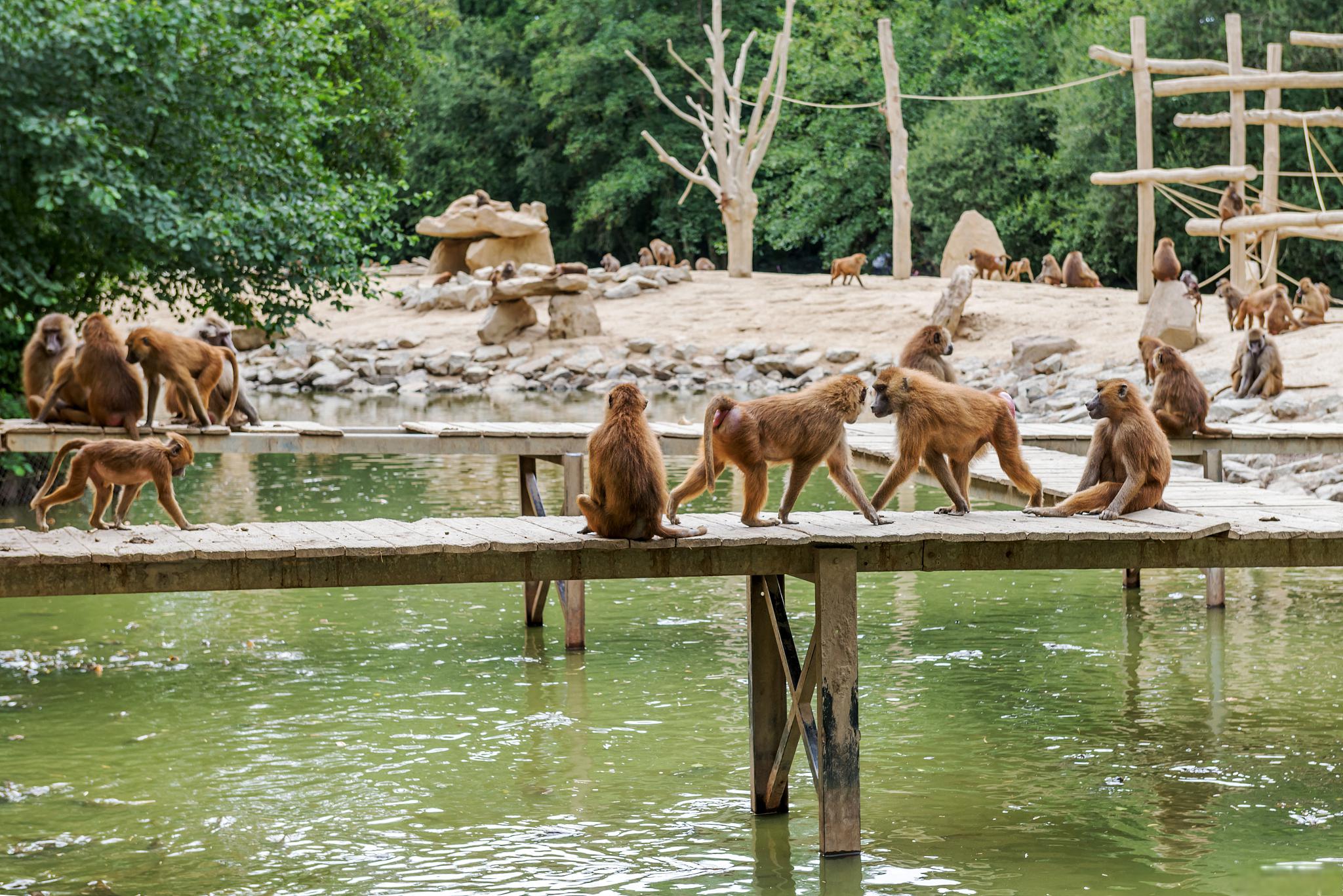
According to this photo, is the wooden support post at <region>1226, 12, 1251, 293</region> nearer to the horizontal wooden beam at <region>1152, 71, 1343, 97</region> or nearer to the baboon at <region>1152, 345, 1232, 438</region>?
the horizontal wooden beam at <region>1152, 71, 1343, 97</region>

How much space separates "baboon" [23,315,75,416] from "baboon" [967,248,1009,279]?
68.3ft

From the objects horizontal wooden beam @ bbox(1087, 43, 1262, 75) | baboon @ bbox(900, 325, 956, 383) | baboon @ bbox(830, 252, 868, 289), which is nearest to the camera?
baboon @ bbox(900, 325, 956, 383)

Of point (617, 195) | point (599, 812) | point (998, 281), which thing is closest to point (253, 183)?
point (599, 812)

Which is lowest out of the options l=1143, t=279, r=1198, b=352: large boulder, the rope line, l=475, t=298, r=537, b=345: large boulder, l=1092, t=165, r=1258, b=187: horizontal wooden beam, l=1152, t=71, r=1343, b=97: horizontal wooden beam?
l=1143, t=279, r=1198, b=352: large boulder

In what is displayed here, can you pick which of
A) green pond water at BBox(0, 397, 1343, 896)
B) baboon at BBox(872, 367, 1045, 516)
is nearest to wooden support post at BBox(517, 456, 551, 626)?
green pond water at BBox(0, 397, 1343, 896)

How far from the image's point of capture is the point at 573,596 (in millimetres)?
9375

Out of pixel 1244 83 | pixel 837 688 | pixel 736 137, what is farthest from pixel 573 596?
pixel 736 137

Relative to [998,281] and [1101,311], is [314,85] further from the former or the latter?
[998,281]

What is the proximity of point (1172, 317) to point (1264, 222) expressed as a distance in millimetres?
3783

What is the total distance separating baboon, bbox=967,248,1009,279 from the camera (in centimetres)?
2934

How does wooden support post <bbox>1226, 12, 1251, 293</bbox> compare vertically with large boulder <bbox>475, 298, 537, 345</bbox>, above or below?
above

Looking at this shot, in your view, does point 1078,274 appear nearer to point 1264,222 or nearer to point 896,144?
point 896,144

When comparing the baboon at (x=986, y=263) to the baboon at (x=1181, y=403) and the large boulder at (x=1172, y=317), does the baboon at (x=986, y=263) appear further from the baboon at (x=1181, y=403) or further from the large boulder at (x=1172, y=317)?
the baboon at (x=1181, y=403)

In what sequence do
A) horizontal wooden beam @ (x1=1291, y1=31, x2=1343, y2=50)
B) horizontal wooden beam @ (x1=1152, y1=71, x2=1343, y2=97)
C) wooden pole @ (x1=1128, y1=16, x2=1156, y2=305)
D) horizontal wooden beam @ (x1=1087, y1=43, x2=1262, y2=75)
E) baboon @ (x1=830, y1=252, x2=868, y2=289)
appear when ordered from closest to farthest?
1. horizontal wooden beam @ (x1=1291, y1=31, x2=1343, y2=50)
2. horizontal wooden beam @ (x1=1152, y1=71, x2=1343, y2=97)
3. horizontal wooden beam @ (x1=1087, y1=43, x2=1262, y2=75)
4. wooden pole @ (x1=1128, y1=16, x2=1156, y2=305)
5. baboon @ (x1=830, y1=252, x2=868, y2=289)
